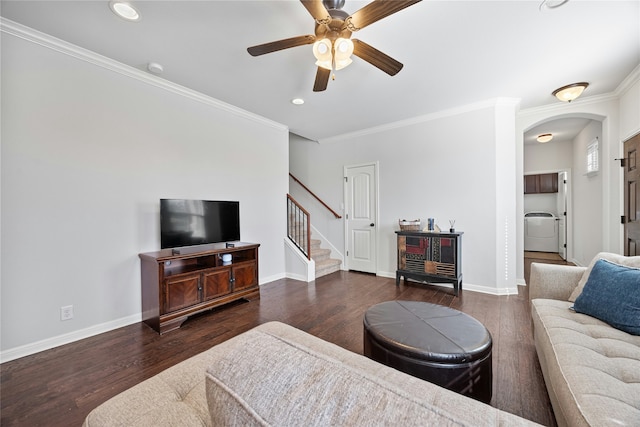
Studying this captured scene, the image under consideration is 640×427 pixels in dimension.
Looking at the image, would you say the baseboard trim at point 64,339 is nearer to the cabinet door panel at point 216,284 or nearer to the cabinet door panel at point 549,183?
the cabinet door panel at point 216,284

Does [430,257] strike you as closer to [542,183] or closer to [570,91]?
[570,91]

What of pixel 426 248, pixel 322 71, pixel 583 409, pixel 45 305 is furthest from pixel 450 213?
pixel 45 305

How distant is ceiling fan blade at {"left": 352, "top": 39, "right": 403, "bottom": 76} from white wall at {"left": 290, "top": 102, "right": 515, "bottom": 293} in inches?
86.9

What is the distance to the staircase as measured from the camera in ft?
15.4

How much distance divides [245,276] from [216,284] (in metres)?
0.41

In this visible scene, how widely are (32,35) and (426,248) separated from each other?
15.8 feet

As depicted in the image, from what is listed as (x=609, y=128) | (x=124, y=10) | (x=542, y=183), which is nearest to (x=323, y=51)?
→ (x=124, y=10)

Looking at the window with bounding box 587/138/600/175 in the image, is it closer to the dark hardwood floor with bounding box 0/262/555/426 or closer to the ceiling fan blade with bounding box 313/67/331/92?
the dark hardwood floor with bounding box 0/262/555/426

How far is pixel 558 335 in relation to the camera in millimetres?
1483

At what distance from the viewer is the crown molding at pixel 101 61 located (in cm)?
212

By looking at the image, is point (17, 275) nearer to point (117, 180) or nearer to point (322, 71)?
point (117, 180)

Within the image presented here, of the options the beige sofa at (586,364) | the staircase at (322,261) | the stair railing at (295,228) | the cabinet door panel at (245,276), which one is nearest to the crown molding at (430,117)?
the stair railing at (295,228)

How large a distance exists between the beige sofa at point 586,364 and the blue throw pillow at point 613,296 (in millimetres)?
41

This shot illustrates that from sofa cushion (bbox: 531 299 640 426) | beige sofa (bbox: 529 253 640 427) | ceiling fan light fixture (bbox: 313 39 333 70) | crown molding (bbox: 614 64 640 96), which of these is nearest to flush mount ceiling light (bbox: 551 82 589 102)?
crown molding (bbox: 614 64 640 96)
